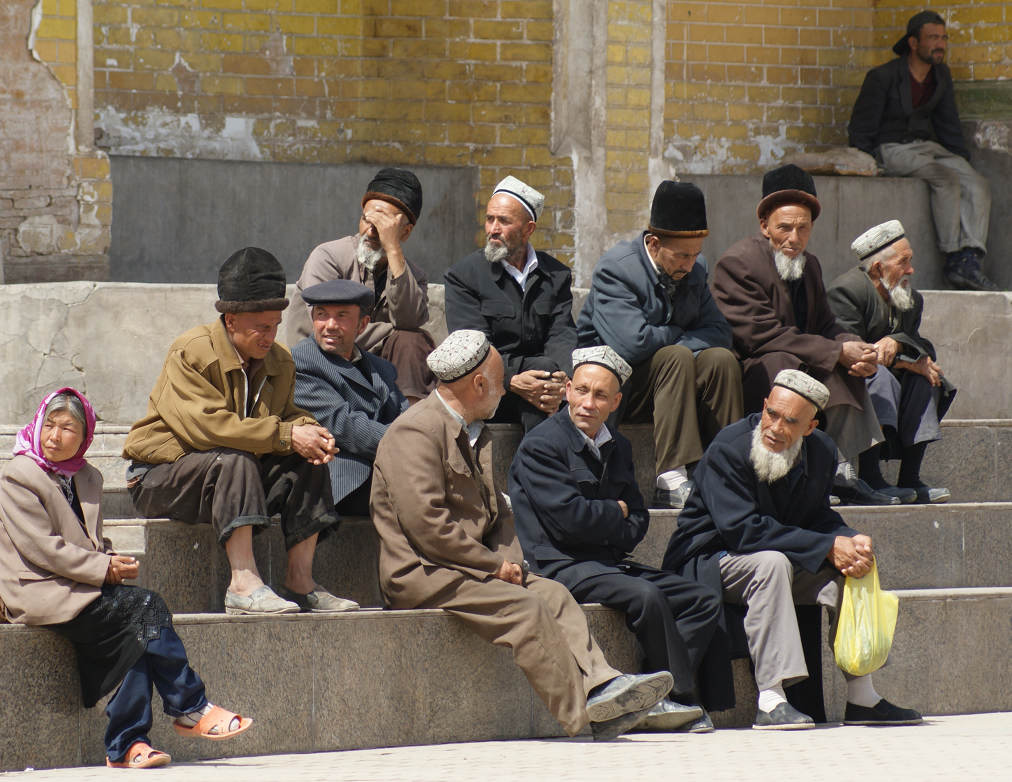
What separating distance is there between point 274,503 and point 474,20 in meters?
5.48

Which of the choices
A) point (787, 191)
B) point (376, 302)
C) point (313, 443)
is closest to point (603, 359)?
point (313, 443)

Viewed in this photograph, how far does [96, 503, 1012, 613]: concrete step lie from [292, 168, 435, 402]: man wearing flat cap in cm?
92

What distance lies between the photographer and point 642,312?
7.41 meters

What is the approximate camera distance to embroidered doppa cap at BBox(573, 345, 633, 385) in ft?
21.1

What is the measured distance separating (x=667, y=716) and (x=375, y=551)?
4.12 ft

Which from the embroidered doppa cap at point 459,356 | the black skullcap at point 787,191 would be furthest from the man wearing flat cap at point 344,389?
the black skullcap at point 787,191

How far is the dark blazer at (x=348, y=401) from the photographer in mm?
6391

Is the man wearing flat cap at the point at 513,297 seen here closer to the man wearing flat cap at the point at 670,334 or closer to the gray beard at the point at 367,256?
the man wearing flat cap at the point at 670,334

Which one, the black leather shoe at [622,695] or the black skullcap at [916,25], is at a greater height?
the black skullcap at [916,25]

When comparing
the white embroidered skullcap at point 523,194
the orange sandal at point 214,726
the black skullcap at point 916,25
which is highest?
the black skullcap at point 916,25

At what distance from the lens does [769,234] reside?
7.89 metres

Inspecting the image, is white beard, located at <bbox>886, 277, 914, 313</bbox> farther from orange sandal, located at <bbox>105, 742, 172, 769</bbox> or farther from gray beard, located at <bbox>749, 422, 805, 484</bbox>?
orange sandal, located at <bbox>105, 742, 172, 769</bbox>

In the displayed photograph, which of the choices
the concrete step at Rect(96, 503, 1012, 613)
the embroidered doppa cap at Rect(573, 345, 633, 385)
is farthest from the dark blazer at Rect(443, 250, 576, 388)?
the concrete step at Rect(96, 503, 1012, 613)

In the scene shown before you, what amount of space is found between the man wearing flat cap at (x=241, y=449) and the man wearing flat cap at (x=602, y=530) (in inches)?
28.5
